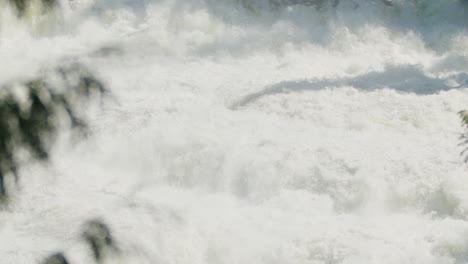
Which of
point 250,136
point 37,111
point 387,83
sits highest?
point 387,83

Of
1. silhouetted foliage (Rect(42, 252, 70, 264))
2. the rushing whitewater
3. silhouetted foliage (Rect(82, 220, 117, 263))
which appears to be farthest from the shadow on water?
silhouetted foliage (Rect(42, 252, 70, 264))

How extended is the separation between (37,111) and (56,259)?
252 centimetres

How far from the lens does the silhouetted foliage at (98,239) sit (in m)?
5.11

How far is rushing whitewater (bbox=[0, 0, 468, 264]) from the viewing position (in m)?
5.40

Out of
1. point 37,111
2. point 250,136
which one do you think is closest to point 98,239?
point 37,111

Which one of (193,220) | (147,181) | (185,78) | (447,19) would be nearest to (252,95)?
(185,78)

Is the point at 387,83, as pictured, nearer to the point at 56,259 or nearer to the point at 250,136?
the point at 250,136

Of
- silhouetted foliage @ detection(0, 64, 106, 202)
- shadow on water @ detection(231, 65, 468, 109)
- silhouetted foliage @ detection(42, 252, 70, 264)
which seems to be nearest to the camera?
silhouetted foliage @ detection(42, 252, 70, 264)

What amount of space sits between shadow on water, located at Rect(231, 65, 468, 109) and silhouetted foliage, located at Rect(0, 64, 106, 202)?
2.29m

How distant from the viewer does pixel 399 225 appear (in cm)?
566

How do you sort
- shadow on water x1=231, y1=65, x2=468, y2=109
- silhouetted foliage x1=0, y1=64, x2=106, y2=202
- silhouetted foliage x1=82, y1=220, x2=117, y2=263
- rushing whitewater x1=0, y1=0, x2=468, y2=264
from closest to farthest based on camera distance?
silhouetted foliage x1=82, y1=220, x2=117, y2=263, rushing whitewater x1=0, y1=0, x2=468, y2=264, silhouetted foliage x1=0, y1=64, x2=106, y2=202, shadow on water x1=231, y1=65, x2=468, y2=109

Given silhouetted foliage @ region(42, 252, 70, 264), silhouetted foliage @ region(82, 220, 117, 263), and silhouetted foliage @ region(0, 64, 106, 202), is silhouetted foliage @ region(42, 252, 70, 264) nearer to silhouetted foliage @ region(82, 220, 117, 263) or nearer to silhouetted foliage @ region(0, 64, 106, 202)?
silhouetted foliage @ region(82, 220, 117, 263)

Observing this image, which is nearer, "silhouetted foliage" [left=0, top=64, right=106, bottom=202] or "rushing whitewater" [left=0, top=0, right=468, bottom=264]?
"rushing whitewater" [left=0, top=0, right=468, bottom=264]

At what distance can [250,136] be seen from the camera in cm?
704
